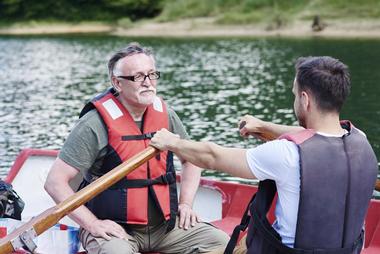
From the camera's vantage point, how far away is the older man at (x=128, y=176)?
13.5 ft

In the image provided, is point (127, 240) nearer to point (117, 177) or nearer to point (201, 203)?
point (117, 177)

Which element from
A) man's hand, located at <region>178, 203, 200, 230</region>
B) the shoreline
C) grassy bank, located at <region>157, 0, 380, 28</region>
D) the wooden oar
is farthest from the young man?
grassy bank, located at <region>157, 0, 380, 28</region>

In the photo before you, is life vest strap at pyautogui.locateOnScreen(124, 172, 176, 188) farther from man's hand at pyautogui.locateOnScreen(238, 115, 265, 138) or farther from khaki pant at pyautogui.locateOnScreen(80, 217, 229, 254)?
man's hand at pyautogui.locateOnScreen(238, 115, 265, 138)

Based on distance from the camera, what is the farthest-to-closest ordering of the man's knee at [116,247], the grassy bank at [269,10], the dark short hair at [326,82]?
1. the grassy bank at [269,10]
2. the man's knee at [116,247]
3. the dark short hair at [326,82]

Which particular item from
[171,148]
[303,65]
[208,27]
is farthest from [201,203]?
[208,27]

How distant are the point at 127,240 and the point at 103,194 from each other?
331 mm

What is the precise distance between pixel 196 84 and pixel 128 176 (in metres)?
18.1

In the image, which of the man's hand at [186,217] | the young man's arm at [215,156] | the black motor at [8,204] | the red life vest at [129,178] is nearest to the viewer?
the young man's arm at [215,156]

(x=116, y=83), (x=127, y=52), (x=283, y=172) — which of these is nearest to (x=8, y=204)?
(x=116, y=83)

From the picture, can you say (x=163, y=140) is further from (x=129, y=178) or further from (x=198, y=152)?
(x=129, y=178)

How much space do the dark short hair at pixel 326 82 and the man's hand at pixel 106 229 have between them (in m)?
1.58

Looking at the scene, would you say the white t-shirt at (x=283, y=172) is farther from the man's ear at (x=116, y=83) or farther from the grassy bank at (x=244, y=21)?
the grassy bank at (x=244, y=21)

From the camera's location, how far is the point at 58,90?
21.5 metres

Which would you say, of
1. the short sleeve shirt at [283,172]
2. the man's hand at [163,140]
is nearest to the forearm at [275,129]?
the man's hand at [163,140]
